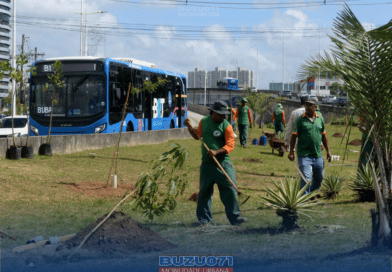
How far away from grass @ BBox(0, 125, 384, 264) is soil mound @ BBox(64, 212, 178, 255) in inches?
11.9

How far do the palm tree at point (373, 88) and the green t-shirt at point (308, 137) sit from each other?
5.80ft

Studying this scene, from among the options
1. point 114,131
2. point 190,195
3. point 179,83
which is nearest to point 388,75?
point 190,195

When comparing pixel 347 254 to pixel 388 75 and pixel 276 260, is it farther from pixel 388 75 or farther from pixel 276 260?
pixel 388 75

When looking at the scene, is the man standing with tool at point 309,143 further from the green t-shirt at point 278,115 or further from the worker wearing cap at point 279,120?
the worker wearing cap at point 279,120

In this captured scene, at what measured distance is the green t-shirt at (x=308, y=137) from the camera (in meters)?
7.94

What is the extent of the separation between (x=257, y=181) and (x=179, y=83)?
1866 cm

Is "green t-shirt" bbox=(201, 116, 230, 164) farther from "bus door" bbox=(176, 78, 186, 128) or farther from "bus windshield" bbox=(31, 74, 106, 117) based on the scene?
"bus door" bbox=(176, 78, 186, 128)

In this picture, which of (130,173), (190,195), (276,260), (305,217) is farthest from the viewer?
(130,173)

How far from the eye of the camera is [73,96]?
18578mm

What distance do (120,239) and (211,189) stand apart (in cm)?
152

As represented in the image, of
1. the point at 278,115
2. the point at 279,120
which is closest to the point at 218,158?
the point at 278,115

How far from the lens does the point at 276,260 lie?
17.9ft
